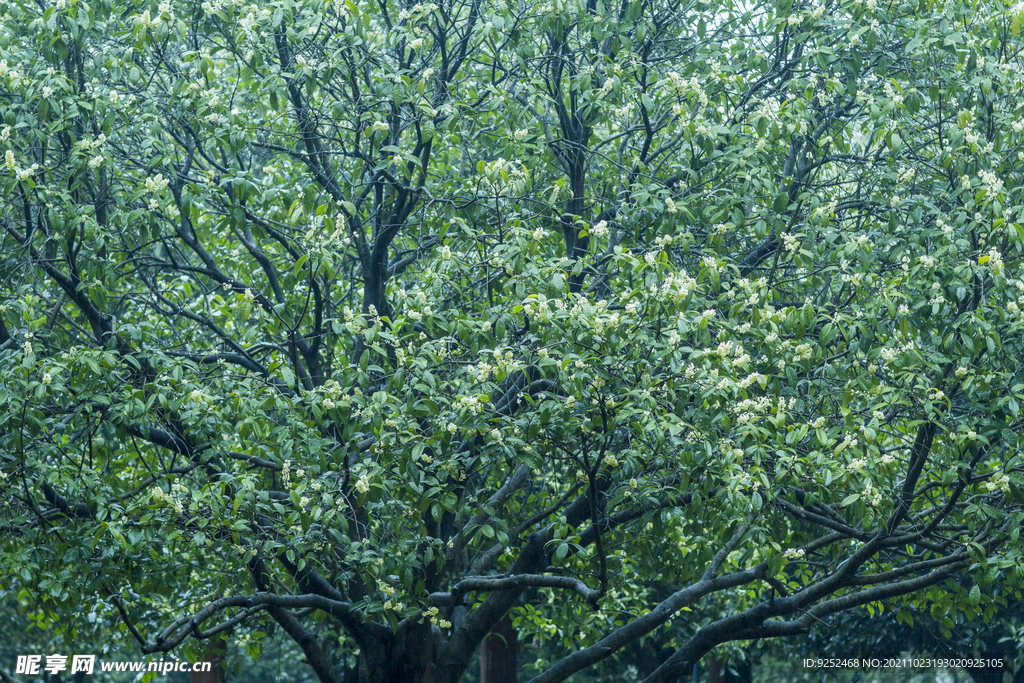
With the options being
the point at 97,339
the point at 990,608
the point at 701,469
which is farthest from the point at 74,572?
the point at 990,608

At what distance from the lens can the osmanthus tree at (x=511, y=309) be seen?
19.9 ft

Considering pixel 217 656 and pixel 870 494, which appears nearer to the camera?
pixel 870 494

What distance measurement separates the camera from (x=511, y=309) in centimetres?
600

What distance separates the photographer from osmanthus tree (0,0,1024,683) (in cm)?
606

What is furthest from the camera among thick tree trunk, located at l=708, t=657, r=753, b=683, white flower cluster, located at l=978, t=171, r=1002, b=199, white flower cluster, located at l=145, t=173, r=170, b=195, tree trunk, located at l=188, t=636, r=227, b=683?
thick tree trunk, located at l=708, t=657, r=753, b=683

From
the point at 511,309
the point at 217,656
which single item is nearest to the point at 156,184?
the point at 511,309

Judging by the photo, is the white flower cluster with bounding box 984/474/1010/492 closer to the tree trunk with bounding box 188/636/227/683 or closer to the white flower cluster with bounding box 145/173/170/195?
the white flower cluster with bounding box 145/173/170/195

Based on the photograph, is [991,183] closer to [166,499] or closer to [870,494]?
[870,494]

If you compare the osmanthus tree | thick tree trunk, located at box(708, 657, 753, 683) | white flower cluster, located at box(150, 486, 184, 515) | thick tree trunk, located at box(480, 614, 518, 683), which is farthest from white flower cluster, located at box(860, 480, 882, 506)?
thick tree trunk, located at box(708, 657, 753, 683)

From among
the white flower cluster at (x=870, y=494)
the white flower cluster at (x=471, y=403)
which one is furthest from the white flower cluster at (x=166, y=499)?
the white flower cluster at (x=870, y=494)

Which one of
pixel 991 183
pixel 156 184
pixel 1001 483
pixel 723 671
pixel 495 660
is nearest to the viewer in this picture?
pixel 1001 483

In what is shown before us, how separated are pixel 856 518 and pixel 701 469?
0.99m

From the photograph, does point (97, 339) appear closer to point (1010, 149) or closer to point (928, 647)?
point (1010, 149)

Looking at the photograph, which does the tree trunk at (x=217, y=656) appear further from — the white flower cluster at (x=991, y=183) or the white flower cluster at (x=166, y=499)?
the white flower cluster at (x=991, y=183)
